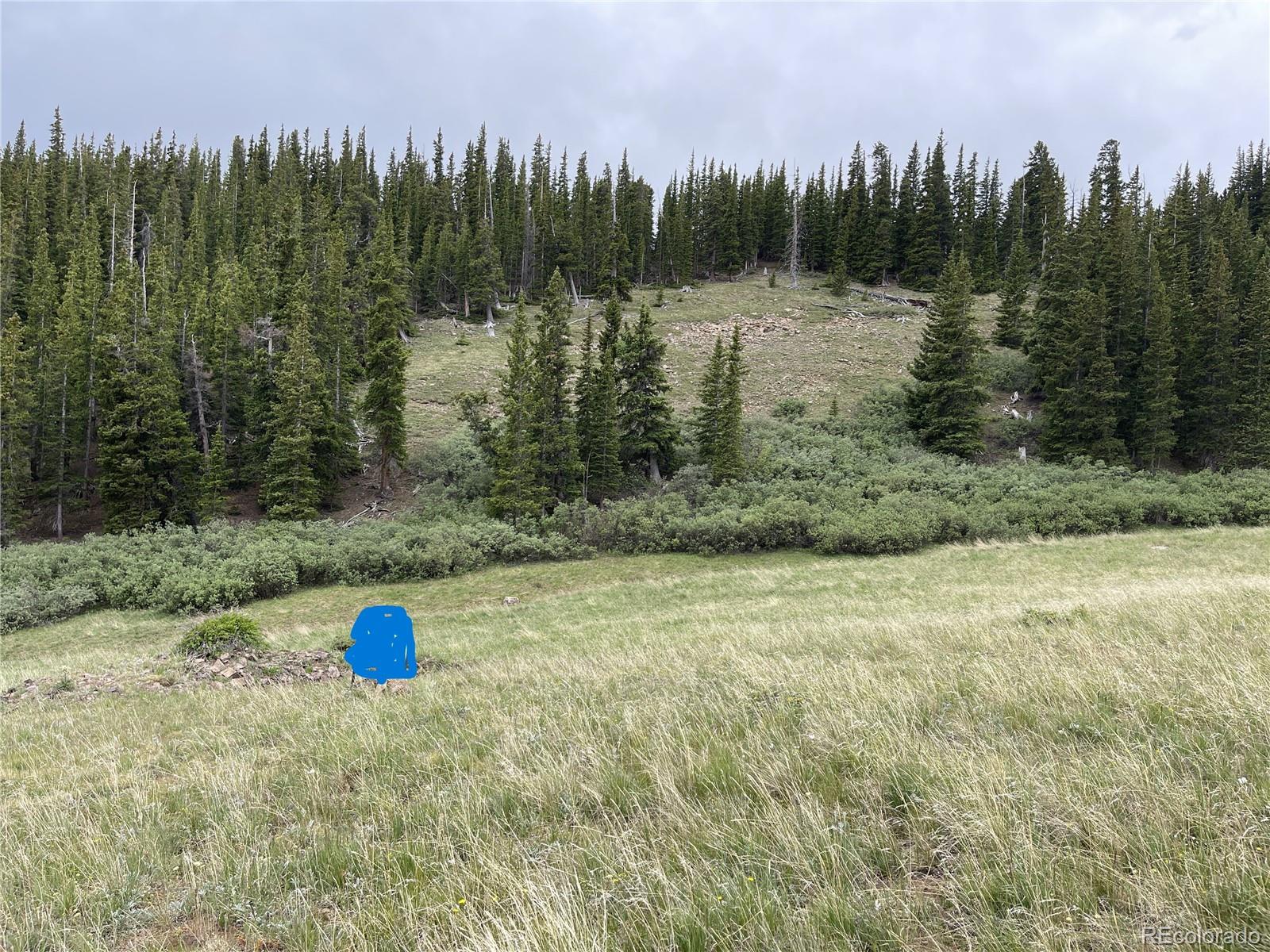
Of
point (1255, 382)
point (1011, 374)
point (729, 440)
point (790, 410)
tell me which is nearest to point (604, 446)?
point (729, 440)

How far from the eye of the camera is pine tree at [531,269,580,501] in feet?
109

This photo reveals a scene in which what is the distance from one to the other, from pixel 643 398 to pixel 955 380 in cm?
2172

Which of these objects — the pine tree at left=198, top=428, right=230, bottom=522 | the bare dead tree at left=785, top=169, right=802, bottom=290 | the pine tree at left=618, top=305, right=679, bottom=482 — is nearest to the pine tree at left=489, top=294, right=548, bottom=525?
the pine tree at left=618, top=305, right=679, bottom=482

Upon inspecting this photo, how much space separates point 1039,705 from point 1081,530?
28.2 metres

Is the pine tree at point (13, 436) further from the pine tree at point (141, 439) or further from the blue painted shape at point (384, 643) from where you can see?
the blue painted shape at point (384, 643)

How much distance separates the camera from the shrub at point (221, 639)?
13.5m

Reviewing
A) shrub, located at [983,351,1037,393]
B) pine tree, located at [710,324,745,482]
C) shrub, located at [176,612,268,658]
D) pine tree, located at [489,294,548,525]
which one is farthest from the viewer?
shrub, located at [983,351,1037,393]

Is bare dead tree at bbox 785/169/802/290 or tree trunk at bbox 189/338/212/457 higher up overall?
bare dead tree at bbox 785/169/802/290

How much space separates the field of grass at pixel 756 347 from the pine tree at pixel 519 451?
13.0m

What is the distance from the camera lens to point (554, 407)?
33875 mm

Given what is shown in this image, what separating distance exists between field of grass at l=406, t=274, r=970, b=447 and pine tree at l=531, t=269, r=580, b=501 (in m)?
13.5

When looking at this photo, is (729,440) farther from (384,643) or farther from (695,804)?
(695,804)

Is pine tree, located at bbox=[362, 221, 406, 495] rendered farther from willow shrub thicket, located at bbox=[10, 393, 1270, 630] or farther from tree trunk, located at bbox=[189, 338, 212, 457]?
tree trunk, located at bbox=[189, 338, 212, 457]

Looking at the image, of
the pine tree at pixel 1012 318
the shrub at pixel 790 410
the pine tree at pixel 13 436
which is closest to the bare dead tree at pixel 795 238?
the pine tree at pixel 1012 318
